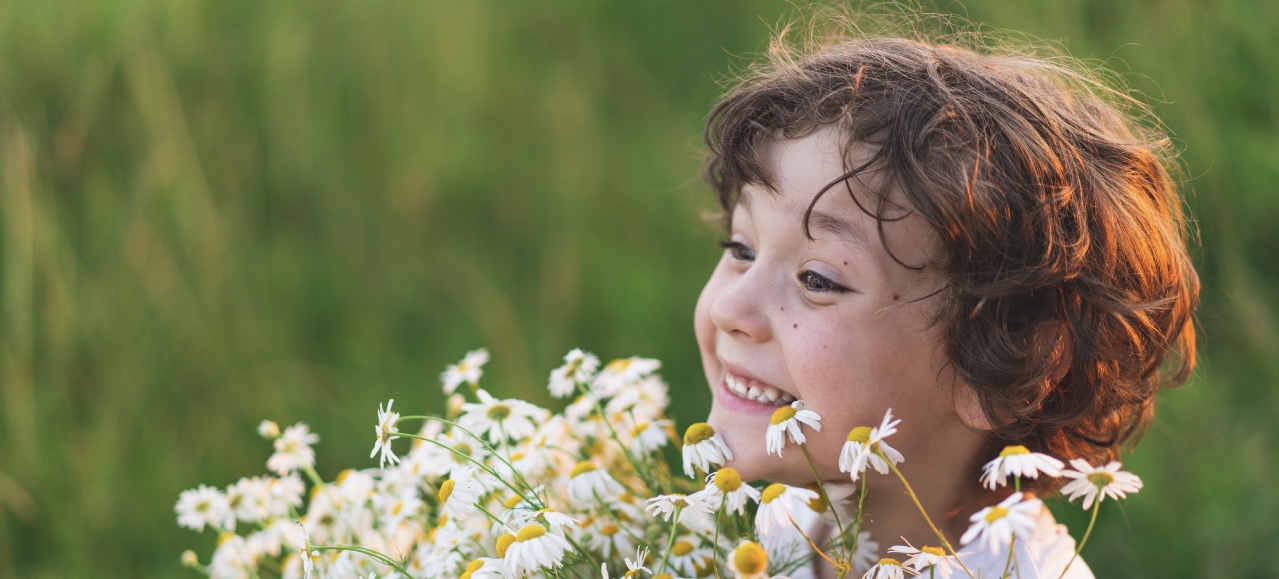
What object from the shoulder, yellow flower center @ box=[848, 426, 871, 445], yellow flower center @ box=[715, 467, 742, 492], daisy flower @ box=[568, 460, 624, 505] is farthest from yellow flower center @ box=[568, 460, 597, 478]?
the shoulder

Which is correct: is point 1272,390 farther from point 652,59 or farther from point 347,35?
point 347,35

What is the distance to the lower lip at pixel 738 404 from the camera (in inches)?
46.5

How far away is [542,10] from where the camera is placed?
3336mm

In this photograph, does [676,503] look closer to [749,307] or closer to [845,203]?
[749,307]

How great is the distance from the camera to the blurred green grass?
6.40 feet

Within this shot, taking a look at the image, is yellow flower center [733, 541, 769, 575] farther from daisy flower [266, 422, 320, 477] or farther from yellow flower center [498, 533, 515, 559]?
daisy flower [266, 422, 320, 477]

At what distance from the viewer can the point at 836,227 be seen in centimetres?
111

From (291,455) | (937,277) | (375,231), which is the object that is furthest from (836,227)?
(375,231)

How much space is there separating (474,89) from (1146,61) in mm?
1931

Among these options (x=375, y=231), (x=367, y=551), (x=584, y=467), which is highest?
(x=375, y=231)

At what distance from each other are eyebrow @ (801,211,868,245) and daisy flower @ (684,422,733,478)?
0.28m

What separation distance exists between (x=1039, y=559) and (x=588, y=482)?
0.59 meters

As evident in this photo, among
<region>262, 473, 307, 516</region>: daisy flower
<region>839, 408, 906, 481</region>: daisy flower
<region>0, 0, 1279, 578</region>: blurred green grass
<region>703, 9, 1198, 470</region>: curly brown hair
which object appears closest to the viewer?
<region>839, 408, 906, 481</region>: daisy flower

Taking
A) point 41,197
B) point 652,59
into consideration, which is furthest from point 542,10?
point 41,197
